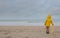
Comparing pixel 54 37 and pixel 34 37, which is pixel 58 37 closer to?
pixel 54 37

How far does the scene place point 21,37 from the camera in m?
12.2

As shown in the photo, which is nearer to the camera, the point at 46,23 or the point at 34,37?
the point at 34,37

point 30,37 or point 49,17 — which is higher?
point 49,17

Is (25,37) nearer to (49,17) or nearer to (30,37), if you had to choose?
(30,37)

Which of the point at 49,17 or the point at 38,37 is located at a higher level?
the point at 49,17

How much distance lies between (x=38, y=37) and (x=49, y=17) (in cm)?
237

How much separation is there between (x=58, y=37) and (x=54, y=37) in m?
0.25

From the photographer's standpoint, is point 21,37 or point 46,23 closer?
point 21,37

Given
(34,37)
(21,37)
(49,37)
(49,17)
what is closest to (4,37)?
(21,37)

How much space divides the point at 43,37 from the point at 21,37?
53.5 inches

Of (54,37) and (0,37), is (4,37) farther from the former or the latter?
(54,37)

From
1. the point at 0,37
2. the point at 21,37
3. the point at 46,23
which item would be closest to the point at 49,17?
the point at 46,23

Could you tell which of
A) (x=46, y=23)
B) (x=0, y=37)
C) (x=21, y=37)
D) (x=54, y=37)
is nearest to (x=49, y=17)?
(x=46, y=23)

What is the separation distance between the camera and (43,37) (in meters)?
12.3
